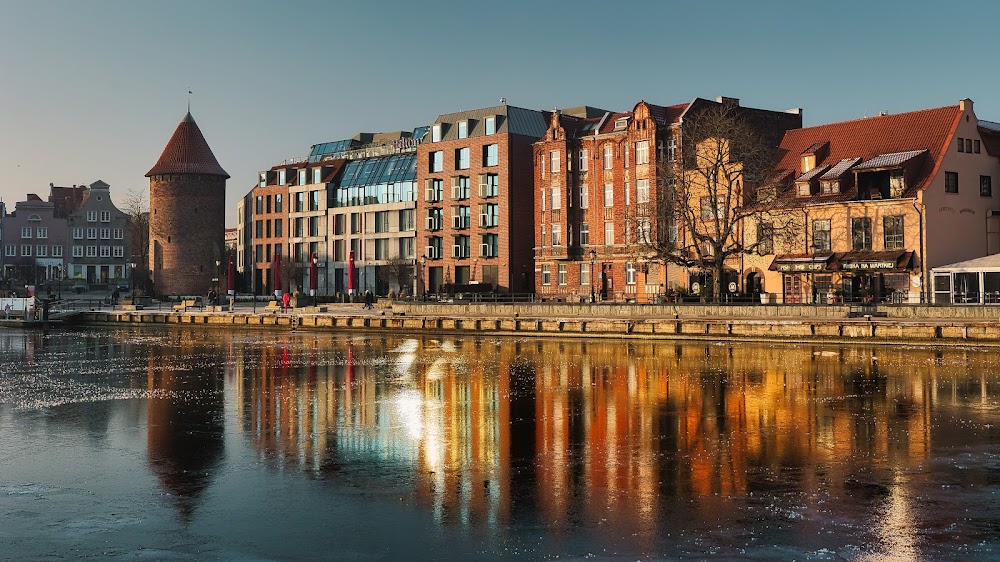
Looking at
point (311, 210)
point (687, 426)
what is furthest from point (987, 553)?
point (311, 210)

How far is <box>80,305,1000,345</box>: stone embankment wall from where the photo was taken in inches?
1697

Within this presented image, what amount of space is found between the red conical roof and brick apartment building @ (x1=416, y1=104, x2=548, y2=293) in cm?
3476

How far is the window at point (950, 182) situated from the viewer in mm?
56344

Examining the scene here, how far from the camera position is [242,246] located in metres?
125

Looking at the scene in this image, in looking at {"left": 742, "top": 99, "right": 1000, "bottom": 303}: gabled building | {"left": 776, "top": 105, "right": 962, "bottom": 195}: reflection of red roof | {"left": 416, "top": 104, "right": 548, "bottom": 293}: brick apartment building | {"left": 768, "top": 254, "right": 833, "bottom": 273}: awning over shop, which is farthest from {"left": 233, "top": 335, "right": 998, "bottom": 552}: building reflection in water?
{"left": 416, "top": 104, "right": 548, "bottom": 293}: brick apartment building

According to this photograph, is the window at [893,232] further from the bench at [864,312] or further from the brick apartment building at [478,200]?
the brick apartment building at [478,200]

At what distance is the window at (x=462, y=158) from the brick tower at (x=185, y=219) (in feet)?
126

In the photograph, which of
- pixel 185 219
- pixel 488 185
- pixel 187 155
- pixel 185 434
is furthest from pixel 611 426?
pixel 187 155

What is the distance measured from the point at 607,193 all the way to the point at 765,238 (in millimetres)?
17504

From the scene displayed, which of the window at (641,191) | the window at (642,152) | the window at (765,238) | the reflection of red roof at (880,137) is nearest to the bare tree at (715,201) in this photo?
the window at (765,238)

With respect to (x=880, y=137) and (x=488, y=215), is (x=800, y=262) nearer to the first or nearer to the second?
(x=880, y=137)

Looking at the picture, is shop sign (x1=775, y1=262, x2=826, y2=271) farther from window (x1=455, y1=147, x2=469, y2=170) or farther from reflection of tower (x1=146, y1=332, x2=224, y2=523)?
reflection of tower (x1=146, y1=332, x2=224, y2=523)

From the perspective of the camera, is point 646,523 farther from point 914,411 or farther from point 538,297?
point 538,297

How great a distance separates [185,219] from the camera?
111438 millimetres
